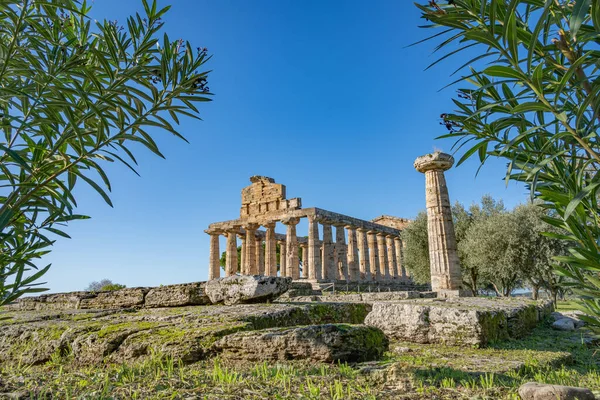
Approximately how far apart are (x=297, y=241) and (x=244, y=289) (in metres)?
29.4

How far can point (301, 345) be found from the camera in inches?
154

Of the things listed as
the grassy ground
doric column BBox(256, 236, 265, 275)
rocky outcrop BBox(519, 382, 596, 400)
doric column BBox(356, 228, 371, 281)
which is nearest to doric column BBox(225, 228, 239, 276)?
doric column BBox(256, 236, 265, 275)

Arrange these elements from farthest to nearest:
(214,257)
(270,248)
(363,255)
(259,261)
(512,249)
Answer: (214,257), (259,261), (363,255), (270,248), (512,249)

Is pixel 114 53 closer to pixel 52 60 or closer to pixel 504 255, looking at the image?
pixel 52 60

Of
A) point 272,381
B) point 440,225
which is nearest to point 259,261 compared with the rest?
point 440,225

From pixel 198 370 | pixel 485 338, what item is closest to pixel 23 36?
pixel 198 370

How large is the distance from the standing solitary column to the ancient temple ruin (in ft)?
42.0

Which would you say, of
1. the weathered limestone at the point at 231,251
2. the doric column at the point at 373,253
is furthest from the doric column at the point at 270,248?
the doric column at the point at 373,253

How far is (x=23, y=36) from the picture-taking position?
115 inches

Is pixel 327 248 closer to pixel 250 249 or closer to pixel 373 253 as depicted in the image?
pixel 373 253

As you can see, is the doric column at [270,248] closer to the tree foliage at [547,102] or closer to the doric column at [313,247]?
the doric column at [313,247]

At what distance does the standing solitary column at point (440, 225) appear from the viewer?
16938 millimetres

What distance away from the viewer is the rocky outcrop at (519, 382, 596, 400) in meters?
2.82

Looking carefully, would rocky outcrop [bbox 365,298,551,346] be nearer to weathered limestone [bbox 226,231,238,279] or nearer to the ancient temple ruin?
the ancient temple ruin
